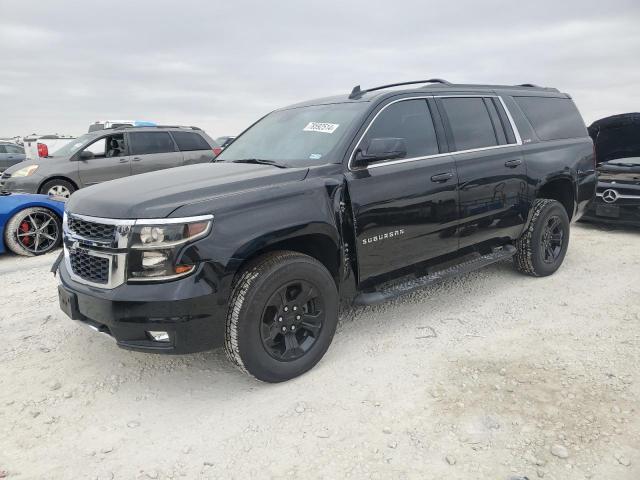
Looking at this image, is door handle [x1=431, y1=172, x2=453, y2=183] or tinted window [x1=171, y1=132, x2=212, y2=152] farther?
tinted window [x1=171, y1=132, x2=212, y2=152]

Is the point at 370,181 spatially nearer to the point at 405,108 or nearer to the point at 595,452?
the point at 405,108

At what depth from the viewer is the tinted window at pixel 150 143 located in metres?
9.86

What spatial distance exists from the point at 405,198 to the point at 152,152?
307 inches

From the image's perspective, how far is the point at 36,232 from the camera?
20.6 ft

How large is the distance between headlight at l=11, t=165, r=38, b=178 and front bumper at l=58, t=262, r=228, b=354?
7.43 m

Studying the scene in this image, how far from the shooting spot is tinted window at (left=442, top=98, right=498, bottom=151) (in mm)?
4082

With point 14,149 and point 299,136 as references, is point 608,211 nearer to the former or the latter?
point 299,136

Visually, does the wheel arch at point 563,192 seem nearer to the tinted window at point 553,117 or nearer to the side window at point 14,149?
the tinted window at point 553,117

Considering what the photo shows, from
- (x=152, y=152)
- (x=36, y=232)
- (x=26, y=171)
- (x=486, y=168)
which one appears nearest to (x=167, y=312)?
(x=486, y=168)

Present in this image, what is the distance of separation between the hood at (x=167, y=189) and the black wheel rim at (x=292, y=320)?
0.68 metres

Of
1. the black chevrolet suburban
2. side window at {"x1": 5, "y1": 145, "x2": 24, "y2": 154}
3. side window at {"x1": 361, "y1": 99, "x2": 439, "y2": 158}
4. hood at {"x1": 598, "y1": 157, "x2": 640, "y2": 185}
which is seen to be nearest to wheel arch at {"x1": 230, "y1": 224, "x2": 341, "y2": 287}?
the black chevrolet suburban

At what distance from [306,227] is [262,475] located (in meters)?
1.40

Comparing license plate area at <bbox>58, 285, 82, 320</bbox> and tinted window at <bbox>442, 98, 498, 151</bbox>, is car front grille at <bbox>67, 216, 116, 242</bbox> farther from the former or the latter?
tinted window at <bbox>442, 98, 498, 151</bbox>

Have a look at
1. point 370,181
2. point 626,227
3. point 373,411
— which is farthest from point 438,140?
point 626,227
